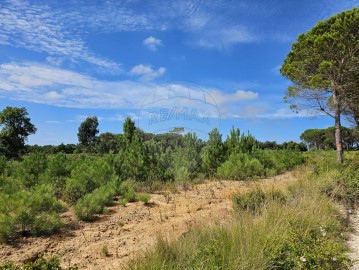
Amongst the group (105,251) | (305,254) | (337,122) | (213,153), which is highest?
(337,122)

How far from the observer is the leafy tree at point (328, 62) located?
12.8m

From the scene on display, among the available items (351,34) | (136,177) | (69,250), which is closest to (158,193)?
(136,177)

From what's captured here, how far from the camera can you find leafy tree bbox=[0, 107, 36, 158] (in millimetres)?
33750

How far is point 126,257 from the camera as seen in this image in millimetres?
3811

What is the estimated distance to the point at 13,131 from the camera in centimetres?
3447

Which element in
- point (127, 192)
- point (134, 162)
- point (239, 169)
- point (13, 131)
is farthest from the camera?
point (13, 131)

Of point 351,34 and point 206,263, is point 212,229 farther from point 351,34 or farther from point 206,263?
point 351,34

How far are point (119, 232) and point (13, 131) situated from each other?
34.9 meters

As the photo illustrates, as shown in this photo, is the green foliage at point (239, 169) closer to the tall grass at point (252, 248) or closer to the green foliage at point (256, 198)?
the green foliage at point (256, 198)

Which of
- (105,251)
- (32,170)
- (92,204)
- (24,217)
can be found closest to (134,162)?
(32,170)

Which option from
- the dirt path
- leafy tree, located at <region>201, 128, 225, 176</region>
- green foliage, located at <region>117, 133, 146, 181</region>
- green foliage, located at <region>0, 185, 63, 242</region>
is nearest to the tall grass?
the dirt path

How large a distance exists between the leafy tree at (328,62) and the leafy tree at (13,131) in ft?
102

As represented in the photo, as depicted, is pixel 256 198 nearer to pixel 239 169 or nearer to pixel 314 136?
pixel 239 169

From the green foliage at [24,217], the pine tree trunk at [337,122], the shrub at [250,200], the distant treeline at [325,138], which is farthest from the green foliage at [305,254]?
the distant treeline at [325,138]
